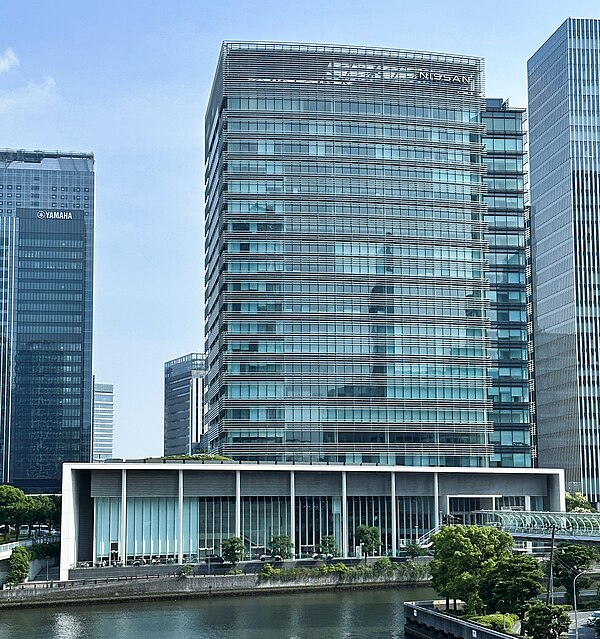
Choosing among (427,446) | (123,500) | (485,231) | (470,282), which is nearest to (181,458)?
(123,500)

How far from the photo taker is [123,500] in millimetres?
125375

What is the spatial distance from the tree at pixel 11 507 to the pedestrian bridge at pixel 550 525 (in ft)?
208

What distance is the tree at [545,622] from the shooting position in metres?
68.1

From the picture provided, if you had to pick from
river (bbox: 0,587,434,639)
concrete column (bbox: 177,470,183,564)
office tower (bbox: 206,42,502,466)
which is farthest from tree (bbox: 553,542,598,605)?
office tower (bbox: 206,42,502,466)

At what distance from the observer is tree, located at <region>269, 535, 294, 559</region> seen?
4963 inches

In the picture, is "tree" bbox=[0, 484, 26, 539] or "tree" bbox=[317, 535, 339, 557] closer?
"tree" bbox=[317, 535, 339, 557]

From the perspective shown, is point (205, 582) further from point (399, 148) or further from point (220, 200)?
point (399, 148)

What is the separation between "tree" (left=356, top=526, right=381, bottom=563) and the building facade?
4.14 metres

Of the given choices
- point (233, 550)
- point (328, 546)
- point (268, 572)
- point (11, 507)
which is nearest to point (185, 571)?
point (233, 550)

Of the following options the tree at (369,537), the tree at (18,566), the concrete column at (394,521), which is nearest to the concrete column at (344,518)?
the tree at (369,537)

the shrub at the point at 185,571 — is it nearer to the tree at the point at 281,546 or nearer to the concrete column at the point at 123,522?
the concrete column at the point at 123,522

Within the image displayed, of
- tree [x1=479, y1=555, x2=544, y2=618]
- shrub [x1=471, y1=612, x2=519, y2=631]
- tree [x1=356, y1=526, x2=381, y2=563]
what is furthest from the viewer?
tree [x1=356, y1=526, x2=381, y2=563]

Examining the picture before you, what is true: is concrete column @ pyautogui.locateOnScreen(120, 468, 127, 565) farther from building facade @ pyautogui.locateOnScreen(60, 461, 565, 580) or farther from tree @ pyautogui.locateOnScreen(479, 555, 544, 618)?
tree @ pyautogui.locateOnScreen(479, 555, 544, 618)

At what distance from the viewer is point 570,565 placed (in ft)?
310
